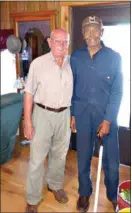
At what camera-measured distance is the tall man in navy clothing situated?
87cm

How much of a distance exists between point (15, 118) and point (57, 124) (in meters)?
0.23

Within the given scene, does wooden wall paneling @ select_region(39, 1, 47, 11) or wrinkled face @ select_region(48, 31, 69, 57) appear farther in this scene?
wooden wall paneling @ select_region(39, 1, 47, 11)

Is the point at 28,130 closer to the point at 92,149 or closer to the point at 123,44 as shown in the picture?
the point at 92,149

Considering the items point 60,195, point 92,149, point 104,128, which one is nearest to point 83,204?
point 60,195

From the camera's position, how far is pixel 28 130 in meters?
0.88

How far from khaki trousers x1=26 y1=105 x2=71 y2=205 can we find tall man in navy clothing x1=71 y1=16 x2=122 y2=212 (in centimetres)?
5

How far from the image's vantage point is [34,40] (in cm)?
97

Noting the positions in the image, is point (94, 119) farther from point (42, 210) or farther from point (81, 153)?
point (42, 210)

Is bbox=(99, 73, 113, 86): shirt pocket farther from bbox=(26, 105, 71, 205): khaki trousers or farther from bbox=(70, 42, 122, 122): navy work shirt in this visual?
bbox=(26, 105, 71, 205): khaki trousers

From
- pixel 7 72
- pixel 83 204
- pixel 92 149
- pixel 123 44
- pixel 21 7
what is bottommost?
pixel 83 204

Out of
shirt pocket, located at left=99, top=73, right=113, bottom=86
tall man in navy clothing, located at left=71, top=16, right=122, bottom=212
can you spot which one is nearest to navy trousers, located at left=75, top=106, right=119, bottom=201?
tall man in navy clothing, located at left=71, top=16, right=122, bottom=212

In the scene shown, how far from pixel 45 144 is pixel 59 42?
36cm

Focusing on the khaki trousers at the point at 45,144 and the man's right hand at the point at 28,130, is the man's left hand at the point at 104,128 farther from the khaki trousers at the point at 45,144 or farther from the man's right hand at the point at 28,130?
the man's right hand at the point at 28,130

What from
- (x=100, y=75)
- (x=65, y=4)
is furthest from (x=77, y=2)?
(x=100, y=75)
